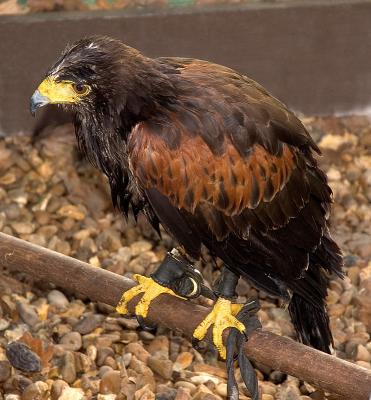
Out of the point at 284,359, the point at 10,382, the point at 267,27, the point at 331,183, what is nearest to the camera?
the point at 284,359

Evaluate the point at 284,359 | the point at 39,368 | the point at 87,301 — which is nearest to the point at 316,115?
the point at 87,301

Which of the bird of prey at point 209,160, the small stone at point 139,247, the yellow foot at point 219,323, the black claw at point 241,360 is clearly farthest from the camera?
the small stone at point 139,247

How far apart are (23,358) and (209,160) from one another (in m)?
1.41

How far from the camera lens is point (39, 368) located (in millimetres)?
3713

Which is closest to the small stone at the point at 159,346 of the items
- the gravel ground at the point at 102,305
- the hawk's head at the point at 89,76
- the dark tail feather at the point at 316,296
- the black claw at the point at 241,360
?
the gravel ground at the point at 102,305

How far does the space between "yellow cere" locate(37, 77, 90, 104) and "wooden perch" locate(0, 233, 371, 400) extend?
2.09 ft

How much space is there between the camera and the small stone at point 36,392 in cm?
354

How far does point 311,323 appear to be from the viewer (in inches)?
131

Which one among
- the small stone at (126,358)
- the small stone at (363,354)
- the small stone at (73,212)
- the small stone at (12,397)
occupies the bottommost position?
the small stone at (12,397)

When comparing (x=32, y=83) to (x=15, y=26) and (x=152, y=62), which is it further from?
(x=152, y=62)

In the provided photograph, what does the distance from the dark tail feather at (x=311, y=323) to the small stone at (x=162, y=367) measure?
653mm

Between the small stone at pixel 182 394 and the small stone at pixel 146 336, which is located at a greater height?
the small stone at pixel 182 394

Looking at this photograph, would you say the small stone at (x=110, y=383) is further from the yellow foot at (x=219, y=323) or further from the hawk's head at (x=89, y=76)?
the hawk's head at (x=89, y=76)

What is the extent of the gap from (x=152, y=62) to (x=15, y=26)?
2.47 meters
